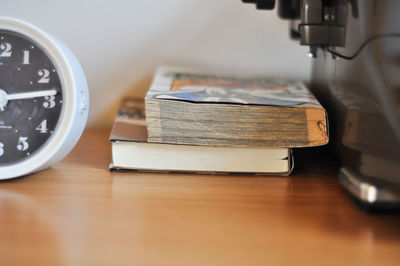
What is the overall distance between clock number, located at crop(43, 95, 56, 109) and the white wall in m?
0.29

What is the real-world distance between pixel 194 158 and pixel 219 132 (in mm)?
56

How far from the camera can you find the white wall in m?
0.88

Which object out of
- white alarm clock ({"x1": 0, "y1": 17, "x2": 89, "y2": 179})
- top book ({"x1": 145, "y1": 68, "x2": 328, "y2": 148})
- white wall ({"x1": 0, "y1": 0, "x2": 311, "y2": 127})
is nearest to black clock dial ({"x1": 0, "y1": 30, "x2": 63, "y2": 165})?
white alarm clock ({"x1": 0, "y1": 17, "x2": 89, "y2": 179})

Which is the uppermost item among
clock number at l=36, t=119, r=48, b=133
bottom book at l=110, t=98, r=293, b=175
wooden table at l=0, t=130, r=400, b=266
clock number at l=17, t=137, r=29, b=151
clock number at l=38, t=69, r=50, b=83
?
clock number at l=38, t=69, r=50, b=83

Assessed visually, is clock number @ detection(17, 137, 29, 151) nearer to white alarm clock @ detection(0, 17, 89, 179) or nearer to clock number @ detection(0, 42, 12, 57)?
white alarm clock @ detection(0, 17, 89, 179)

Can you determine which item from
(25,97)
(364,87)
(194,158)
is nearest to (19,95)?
(25,97)

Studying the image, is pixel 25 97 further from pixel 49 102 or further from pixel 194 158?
pixel 194 158

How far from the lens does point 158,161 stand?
25.7 inches

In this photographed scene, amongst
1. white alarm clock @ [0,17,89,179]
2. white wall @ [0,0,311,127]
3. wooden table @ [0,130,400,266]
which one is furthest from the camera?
white wall @ [0,0,311,127]

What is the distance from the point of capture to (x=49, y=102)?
2.05ft

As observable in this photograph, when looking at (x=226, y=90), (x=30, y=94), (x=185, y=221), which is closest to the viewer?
(x=185, y=221)

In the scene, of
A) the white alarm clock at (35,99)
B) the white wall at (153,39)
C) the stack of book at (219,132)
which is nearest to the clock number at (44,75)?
the white alarm clock at (35,99)

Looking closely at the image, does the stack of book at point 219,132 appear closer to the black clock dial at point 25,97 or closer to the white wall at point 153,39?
the black clock dial at point 25,97

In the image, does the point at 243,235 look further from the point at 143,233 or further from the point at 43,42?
the point at 43,42
